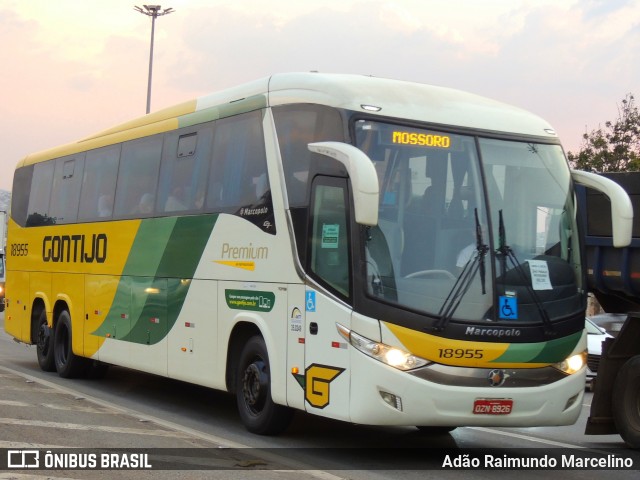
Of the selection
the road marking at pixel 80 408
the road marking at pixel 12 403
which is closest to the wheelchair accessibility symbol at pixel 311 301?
the road marking at pixel 80 408

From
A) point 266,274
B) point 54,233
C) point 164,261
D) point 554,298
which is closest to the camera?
point 554,298

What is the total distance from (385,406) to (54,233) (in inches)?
374

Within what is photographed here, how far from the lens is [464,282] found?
29.9 ft

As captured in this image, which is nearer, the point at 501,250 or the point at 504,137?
the point at 501,250

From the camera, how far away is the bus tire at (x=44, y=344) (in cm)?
1700

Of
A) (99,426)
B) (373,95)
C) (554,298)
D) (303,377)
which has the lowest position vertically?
(99,426)

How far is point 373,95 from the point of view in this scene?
9789mm

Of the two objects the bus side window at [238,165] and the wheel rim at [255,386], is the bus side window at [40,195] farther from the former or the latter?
the wheel rim at [255,386]

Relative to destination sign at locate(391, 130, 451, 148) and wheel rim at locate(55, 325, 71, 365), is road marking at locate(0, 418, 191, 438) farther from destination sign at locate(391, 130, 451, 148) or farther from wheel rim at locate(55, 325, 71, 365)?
wheel rim at locate(55, 325, 71, 365)

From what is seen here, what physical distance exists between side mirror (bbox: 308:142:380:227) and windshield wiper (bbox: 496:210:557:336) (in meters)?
1.27

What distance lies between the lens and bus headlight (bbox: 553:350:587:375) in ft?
31.2

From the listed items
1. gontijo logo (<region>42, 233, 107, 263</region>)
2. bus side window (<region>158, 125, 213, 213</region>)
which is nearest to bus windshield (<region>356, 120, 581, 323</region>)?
bus side window (<region>158, 125, 213, 213</region>)

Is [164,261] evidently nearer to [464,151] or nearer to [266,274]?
[266,274]

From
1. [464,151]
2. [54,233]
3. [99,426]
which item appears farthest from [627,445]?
[54,233]
